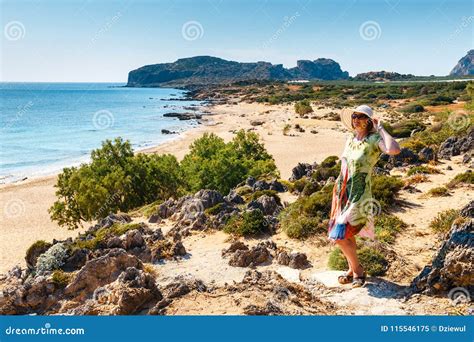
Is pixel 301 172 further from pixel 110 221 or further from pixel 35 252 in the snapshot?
pixel 35 252

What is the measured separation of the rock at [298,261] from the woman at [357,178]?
10.2ft

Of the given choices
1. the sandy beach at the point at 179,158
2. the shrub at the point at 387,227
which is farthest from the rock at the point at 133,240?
the shrub at the point at 387,227

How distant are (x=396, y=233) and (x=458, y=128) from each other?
22853mm

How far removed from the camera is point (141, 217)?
67.1 feet

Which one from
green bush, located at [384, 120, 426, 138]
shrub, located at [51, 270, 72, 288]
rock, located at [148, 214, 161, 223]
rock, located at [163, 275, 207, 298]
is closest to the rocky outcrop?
rock, located at [163, 275, 207, 298]

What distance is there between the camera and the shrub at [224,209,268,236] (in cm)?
1502

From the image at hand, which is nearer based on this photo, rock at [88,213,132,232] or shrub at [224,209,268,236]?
shrub at [224,209,268,236]

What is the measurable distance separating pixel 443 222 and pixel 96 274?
1056 centimetres

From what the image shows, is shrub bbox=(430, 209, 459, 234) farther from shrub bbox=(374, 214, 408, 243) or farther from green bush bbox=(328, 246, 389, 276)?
green bush bbox=(328, 246, 389, 276)

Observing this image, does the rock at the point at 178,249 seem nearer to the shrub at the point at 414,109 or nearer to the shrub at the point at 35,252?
the shrub at the point at 35,252

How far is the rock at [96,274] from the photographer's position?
34.8 feet

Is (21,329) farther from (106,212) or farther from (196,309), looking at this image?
(106,212)

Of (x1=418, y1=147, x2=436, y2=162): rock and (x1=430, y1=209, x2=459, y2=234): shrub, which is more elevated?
(x1=418, y1=147, x2=436, y2=162): rock

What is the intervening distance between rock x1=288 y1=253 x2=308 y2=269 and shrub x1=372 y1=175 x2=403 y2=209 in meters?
5.68
